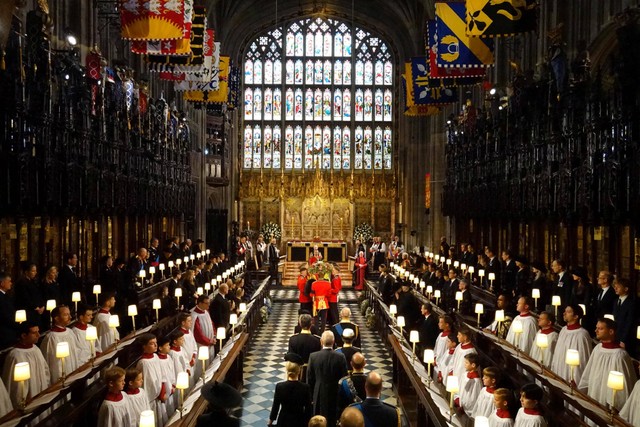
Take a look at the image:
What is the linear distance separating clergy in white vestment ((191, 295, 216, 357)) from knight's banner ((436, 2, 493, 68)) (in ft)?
30.7

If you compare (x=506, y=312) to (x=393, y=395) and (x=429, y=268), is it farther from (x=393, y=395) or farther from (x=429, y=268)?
(x=429, y=268)

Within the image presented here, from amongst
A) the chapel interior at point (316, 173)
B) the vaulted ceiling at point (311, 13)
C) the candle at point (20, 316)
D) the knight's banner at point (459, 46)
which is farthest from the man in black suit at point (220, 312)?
the vaulted ceiling at point (311, 13)

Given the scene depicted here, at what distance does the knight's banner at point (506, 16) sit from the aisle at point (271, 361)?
26.2ft

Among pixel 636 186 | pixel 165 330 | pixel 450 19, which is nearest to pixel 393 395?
pixel 165 330

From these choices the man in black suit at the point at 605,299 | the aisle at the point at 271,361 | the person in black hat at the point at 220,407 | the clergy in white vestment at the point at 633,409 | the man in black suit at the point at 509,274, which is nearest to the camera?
the person in black hat at the point at 220,407

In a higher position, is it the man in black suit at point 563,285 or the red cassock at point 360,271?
the man in black suit at point 563,285

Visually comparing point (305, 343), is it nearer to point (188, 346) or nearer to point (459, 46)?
point (188, 346)

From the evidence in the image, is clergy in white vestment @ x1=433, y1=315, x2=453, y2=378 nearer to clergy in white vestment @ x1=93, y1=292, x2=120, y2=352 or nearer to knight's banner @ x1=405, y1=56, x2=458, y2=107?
clergy in white vestment @ x1=93, y1=292, x2=120, y2=352

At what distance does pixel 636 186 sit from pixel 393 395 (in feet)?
19.3

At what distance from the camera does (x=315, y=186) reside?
3675cm

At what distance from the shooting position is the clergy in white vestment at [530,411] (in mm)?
5598

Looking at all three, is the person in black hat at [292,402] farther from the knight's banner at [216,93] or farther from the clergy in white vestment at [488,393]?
the knight's banner at [216,93]

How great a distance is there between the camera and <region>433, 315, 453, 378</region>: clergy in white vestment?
8.92 metres

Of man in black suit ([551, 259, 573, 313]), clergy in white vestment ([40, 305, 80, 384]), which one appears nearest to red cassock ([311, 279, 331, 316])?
man in black suit ([551, 259, 573, 313])
